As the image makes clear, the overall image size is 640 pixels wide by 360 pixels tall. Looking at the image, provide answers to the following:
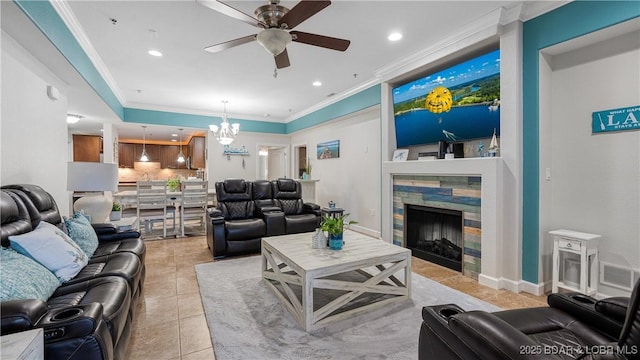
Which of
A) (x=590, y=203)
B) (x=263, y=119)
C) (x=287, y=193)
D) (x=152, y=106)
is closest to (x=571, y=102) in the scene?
(x=590, y=203)

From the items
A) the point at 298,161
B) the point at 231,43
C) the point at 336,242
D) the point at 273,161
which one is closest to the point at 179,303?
the point at 336,242

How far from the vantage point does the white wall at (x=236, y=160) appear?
24.2 feet

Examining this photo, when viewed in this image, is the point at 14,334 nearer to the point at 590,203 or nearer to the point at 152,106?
the point at 590,203

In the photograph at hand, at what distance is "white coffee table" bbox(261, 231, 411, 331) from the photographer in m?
2.20

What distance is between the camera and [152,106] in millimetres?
6398

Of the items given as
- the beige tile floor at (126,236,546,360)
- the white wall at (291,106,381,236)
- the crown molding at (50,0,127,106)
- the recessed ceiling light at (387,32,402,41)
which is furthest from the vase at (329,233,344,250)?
the crown molding at (50,0,127,106)

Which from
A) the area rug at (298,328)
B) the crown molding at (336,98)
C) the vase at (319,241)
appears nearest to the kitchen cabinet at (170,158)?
the crown molding at (336,98)

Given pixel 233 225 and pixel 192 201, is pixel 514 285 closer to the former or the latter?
pixel 233 225

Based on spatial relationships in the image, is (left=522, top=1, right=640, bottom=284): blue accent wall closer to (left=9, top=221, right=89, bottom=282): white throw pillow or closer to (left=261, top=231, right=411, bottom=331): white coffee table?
(left=261, top=231, right=411, bottom=331): white coffee table

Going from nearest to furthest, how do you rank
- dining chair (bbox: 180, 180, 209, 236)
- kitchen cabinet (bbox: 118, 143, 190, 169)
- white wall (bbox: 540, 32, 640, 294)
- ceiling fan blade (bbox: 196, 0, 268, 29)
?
ceiling fan blade (bbox: 196, 0, 268, 29) → white wall (bbox: 540, 32, 640, 294) → dining chair (bbox: 180, 180, 209, 236) → kitchen cabinet (bbox: 118, 143, 190, 169)

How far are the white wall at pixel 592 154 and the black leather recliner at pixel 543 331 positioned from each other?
63.1 inches

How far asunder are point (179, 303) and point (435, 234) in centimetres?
321

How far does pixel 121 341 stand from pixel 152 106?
19.8 feet

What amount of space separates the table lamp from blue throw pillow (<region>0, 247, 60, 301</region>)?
1.86 m
